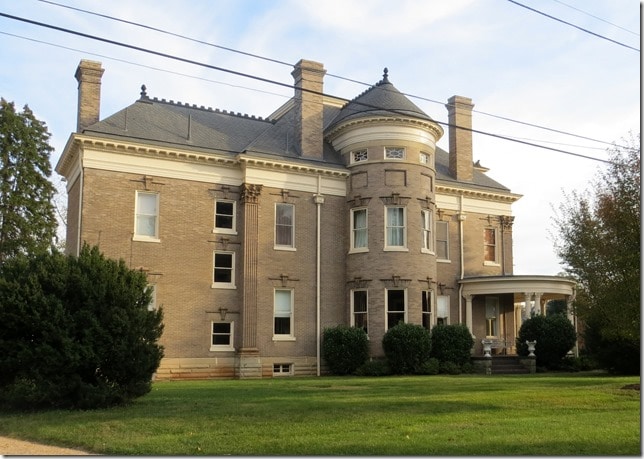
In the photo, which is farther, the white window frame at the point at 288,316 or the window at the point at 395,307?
the window at the point at 395,307

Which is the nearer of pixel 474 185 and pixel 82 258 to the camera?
pixel 82 258

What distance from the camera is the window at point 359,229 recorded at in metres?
31.6

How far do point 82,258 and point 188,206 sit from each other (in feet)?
39.3

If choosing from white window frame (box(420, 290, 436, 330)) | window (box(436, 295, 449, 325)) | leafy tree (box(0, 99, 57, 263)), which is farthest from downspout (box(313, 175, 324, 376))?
leafy tree (box(0, 99, 57, 263))

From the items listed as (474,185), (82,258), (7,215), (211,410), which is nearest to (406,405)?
(211,410)

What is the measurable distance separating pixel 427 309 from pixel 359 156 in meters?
7.42

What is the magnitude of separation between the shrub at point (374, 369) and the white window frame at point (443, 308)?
5.75m

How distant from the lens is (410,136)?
31.5 meters

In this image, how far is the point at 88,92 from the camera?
95.2 ft

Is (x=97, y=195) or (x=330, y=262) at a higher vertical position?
(x=97, y=195)

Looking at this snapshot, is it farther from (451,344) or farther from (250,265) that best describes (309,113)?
(451,344)

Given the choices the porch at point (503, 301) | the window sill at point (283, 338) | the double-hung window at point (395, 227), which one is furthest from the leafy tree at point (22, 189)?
the porch at point (503, 301)

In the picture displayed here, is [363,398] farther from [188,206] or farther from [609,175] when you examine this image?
[188,206]

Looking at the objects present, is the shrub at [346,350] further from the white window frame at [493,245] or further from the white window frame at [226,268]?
the white window frame at [493,245]
